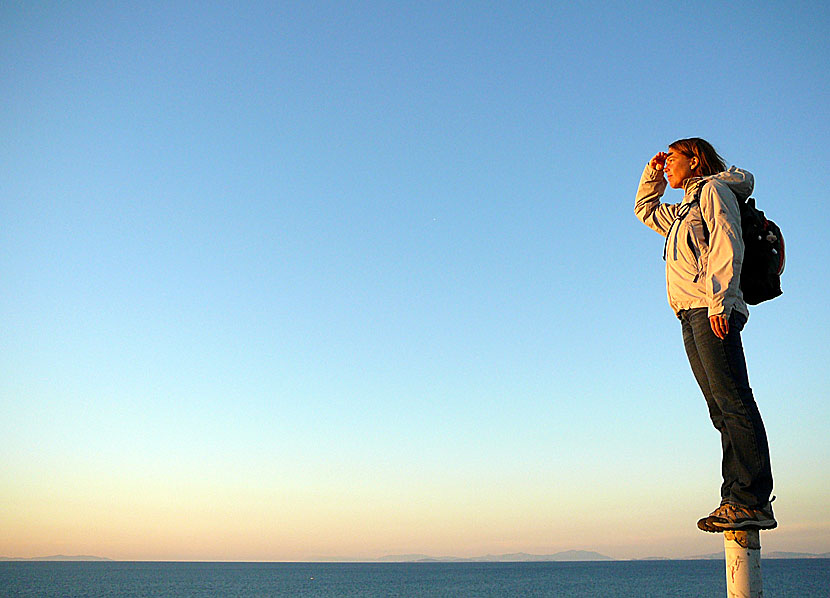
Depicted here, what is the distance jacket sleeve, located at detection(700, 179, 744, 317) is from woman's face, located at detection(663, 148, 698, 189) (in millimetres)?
544

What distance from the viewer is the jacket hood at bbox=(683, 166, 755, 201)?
424 cm

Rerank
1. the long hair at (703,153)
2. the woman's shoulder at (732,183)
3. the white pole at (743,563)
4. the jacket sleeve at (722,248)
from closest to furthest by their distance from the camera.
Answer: the white pole at (743,563) → the jacket sleeve at (722,248) → the woman's shoulder at (732,183) → the long hair at (703,153)

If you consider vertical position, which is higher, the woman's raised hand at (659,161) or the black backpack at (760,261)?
the woman's raised hand at (659,161)

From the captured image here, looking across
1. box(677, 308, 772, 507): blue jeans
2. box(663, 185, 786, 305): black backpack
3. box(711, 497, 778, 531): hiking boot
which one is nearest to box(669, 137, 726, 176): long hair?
box(663, 185, 786, 305): black backpack

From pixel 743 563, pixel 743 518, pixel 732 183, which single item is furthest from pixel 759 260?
pixel 743 563

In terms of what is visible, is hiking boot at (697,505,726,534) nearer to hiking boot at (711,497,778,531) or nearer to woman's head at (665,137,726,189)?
hiking boot at (711,497,778,531)

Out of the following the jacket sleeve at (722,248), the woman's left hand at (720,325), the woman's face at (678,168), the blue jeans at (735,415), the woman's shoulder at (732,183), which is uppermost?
the woman's face at (678,168)

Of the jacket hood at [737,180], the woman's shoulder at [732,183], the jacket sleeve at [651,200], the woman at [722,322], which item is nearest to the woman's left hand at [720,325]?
the woman at [722,322]

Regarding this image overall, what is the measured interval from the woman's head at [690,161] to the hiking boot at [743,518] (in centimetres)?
211

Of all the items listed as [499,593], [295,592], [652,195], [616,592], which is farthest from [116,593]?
[652,195]

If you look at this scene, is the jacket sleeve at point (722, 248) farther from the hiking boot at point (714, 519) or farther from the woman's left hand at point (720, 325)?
the hiking boot at point (714, 519)

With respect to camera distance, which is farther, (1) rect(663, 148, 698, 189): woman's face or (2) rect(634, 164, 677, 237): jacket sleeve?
(2) rect(634, 164, 677, 237): jacket sleeve

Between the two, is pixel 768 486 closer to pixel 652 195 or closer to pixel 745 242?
pixel 745 242

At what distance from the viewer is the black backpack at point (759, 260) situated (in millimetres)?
4164
